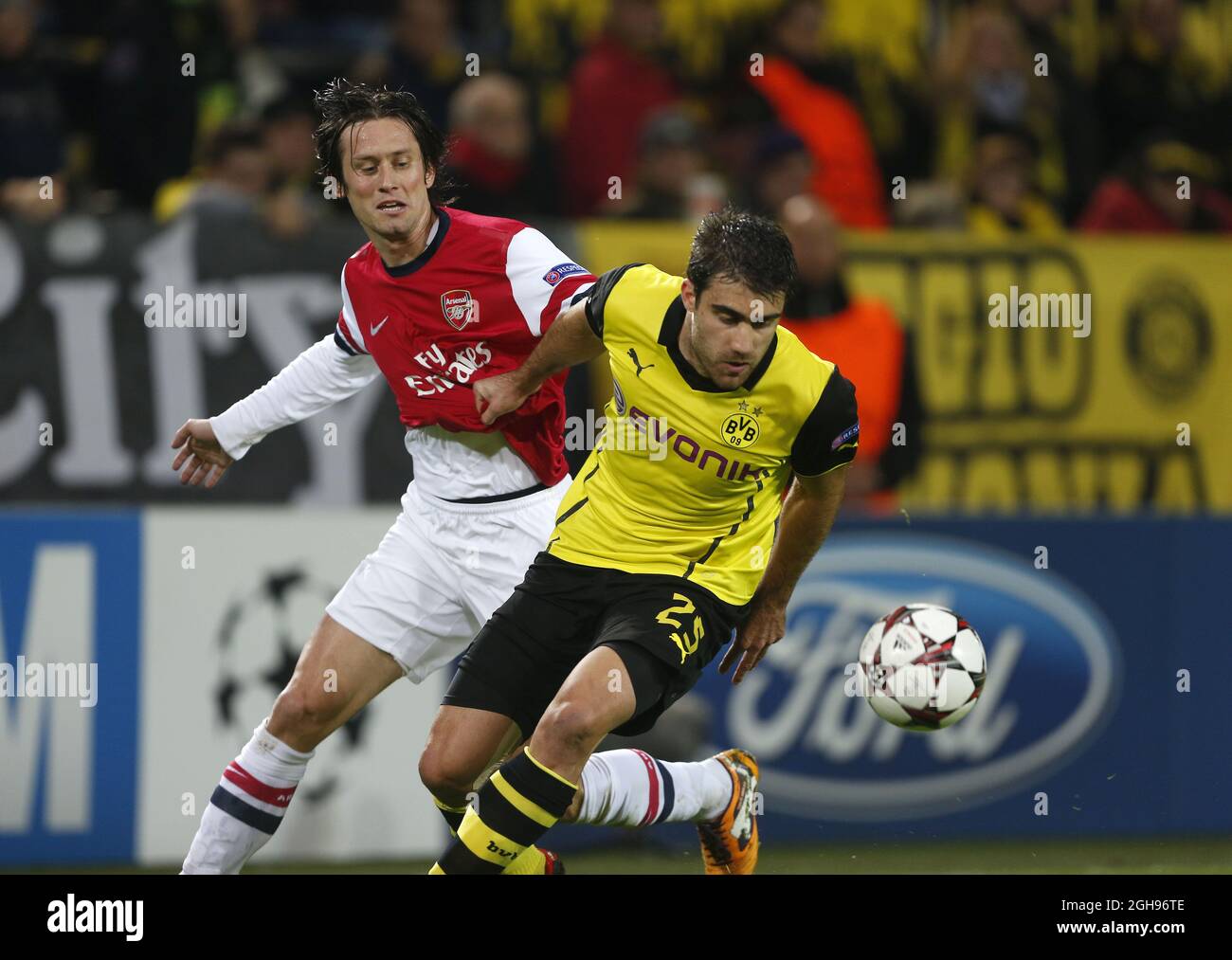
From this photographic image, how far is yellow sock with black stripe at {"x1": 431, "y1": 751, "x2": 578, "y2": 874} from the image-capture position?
5.19 metres

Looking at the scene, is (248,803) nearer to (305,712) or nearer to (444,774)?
(305,712)

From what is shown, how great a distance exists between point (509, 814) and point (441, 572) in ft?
3.21

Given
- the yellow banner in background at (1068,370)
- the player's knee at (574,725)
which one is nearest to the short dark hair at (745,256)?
the player's knee at (574,725)

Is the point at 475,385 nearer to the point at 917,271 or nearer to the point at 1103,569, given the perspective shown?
the point at 1103,569

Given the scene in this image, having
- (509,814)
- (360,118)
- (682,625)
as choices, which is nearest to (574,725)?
(509,814)

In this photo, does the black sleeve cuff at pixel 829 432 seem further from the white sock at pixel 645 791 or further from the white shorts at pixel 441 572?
the white sock at pixel 645 791

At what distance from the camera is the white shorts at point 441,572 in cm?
583

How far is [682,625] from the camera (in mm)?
5359

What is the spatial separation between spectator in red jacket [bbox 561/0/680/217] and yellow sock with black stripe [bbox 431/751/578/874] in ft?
17.2

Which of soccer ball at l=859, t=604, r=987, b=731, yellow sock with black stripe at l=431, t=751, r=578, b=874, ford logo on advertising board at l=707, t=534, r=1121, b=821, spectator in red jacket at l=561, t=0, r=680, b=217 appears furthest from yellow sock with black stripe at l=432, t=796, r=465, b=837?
spectator in red jacket at l=561, t=0, r=680, b=217

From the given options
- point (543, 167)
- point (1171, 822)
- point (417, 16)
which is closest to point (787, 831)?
point (1171, 822)

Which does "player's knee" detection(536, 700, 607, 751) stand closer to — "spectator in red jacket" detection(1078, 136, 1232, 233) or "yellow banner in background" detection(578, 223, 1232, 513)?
"yellow banner in background" detection(578, 223, 1232, 513)

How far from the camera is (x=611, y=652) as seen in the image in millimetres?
5215
